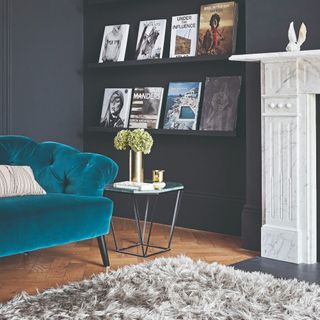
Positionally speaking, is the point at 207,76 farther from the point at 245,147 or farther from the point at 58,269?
the point at 58,269

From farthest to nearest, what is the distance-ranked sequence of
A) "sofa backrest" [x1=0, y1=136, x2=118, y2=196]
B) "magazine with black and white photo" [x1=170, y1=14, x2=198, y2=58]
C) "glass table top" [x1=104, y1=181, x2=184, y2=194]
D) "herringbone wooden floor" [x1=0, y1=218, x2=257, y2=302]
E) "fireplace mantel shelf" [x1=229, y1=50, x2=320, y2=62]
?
"magazine with black and white photo" [x1=170, y1=14, x2=198, y2=58] < "glass table top" [x1=104, y1=181, x2=184, y2=194] < "sofa backrest" [x1=0, y1=136, x2=118, y2=196] < "fireplace mantel shelf" [x1=229, y1=50, x2=320, y2=62] < "herringbone wooden floor" [x1=0, y1=218, x2=257, y2=302]

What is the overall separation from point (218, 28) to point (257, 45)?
648mm

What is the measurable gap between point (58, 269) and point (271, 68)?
1911 mm

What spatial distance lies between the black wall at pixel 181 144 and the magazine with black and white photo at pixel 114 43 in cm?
9

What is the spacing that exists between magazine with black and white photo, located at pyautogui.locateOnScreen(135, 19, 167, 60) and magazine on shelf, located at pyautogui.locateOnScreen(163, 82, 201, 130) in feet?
1.06

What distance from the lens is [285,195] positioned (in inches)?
169

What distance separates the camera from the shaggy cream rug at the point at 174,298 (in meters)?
3.00

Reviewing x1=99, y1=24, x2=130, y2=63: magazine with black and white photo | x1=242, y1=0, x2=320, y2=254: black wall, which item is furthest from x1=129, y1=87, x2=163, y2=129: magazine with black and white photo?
x1=242, y1=0, x2=320, y2=254: black wall

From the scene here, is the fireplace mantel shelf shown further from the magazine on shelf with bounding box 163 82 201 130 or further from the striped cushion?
the striped cushion

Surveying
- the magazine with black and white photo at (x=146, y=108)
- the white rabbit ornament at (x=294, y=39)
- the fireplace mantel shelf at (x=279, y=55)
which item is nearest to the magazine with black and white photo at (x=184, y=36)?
the magazine with black and white photo at (x=146, y=108)

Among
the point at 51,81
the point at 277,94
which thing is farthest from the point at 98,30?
the point at 277,94

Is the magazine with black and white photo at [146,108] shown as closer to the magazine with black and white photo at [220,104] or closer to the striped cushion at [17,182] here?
the magazine with black and white photo at [220,104]

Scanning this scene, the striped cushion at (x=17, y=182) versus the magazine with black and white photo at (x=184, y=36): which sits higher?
the magazine with black and white photo at (x=184, y=36)

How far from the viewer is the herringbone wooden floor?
3768 millimetres
